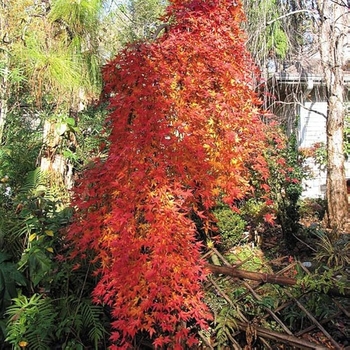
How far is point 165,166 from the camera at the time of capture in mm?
2344

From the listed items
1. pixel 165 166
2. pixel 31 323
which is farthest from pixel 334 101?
pixel 31 323

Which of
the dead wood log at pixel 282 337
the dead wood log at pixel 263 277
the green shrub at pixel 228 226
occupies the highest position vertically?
the green shrub at pixel 228 226

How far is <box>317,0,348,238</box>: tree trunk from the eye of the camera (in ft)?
20.0

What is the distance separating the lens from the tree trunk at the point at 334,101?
20.0ft

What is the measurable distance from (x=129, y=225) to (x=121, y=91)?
0.88 meters

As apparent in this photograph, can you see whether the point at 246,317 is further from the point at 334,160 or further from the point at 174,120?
the point at 334,160

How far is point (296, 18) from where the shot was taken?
7.75 metres

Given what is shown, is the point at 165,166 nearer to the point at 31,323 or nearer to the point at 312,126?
the point at 31,323

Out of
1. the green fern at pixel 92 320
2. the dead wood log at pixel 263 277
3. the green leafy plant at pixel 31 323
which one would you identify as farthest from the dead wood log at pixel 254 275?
the green leafy plant at pixel 31 323

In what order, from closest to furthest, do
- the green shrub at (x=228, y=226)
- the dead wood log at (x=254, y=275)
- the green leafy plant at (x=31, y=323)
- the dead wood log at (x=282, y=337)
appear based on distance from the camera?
1. the dead wood log at (x=282, y=337)
2. the dead wood log at (x=254, y=275)
3. the green leafy plant at (x=31, y=323)
4. the green shrub at (x=228, y=226)

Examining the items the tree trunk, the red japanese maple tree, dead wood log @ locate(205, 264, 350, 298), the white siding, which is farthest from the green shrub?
the white siding

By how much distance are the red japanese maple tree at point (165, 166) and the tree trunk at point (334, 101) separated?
3927mm

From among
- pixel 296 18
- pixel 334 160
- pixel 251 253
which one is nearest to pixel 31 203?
pixel 251 253

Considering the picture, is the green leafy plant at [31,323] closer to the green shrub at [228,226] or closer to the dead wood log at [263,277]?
the dead wood log at [263,277]
